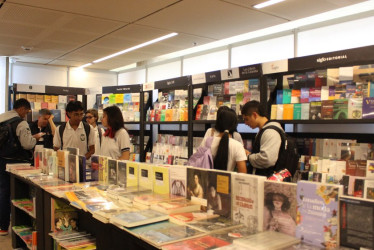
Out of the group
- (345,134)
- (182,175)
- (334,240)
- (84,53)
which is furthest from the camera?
(84,53)

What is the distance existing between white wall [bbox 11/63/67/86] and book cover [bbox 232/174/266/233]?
295 inches

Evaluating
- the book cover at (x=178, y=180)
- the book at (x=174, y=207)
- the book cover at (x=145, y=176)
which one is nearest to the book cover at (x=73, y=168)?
the book cover at (x=145, y=176)

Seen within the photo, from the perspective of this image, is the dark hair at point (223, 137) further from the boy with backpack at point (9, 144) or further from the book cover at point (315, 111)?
the boy with backpack at point (9, 144)

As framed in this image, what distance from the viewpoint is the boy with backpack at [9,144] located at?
4.57 metres

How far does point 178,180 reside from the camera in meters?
2.26

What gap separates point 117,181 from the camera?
9.37 ft

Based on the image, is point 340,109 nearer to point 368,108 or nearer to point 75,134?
point 368,108

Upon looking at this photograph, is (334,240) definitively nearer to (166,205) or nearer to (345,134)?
(166,205)

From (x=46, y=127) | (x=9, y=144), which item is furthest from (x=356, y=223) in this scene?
(x=46, y=127)

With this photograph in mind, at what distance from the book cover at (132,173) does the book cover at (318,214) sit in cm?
141

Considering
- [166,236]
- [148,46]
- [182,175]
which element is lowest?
[166,236]

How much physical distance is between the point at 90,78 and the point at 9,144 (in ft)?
15.1

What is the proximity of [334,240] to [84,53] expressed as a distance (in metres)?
6.34

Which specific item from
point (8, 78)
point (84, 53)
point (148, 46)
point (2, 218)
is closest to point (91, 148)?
point (2, 218)
